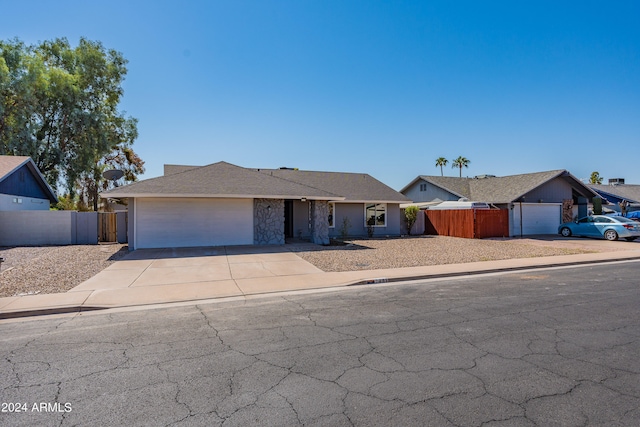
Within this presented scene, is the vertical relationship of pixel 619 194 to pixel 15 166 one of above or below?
below

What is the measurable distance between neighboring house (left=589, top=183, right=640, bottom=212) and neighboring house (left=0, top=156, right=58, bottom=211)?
1881 inches

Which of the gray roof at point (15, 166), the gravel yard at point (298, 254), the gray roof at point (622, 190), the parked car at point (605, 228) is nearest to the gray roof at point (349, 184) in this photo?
the gravel yard at point (298, 254)

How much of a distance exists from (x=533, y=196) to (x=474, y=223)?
21.5ft

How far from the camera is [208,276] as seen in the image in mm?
10891

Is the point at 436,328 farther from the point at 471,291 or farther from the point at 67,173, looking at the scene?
the point at 67,173

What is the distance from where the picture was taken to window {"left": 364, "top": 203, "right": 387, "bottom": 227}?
24781 millimetres

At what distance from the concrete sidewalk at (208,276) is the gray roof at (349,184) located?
9436 millimetres

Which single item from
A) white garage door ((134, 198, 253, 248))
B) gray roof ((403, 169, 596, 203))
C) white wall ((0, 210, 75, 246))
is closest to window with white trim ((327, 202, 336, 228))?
white garage door ((134, 198, 253, 248))

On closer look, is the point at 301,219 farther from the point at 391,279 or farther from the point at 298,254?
the point at 391,279

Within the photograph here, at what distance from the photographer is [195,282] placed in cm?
1005

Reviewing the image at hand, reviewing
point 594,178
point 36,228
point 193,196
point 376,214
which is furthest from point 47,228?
point 594,178

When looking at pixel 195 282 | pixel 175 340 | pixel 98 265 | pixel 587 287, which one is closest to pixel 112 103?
pixel 98 265

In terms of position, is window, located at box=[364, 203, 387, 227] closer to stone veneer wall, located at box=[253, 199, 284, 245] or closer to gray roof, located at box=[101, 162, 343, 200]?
gray roof, located at box=[101, 162, 343, 200]

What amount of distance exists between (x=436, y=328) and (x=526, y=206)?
24209mm
